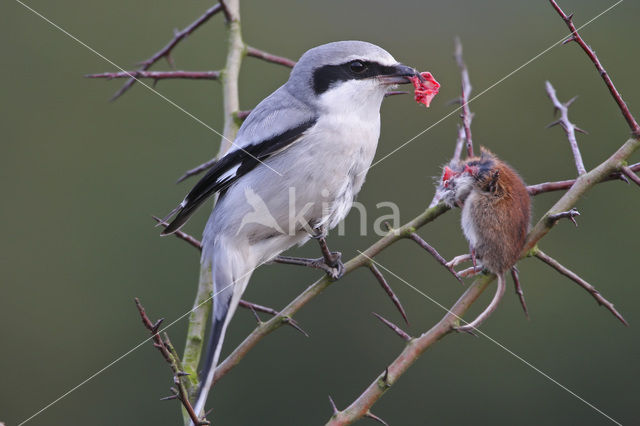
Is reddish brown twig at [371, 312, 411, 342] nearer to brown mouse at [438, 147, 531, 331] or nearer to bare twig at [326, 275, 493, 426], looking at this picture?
bare twig at [326, 275, 493, 426]

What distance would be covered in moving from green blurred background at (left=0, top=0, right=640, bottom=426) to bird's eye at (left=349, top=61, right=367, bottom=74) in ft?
8.16

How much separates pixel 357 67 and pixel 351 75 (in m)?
0.04

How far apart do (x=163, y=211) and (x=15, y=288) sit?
1.76 metres

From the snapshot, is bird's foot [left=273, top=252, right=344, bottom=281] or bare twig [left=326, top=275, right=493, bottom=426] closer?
bare twig [left=326, top=275, right=493, bottom=426]

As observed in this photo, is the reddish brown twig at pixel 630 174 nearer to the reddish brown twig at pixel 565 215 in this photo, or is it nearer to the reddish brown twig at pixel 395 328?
the reddish brown twig at pixel 565 215

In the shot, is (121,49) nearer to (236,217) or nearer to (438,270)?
(438,270)

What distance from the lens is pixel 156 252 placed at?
5.95 metres

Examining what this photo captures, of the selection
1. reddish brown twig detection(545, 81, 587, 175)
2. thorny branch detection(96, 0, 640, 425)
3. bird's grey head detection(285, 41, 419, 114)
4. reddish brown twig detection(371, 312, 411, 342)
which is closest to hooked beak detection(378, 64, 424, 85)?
bird's grey head detection(285, 41, 419, 114)

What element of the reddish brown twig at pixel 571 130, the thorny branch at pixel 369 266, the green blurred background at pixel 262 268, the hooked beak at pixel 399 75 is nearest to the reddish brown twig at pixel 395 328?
the thorny branch at pixel 369 266

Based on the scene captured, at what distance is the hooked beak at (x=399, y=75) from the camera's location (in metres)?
2.72

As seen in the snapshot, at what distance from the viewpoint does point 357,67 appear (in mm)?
2785

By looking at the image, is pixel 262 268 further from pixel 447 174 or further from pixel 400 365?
pixel 400 365

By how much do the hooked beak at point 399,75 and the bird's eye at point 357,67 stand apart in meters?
0.08

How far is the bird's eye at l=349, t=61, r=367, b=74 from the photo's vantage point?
278 cm
